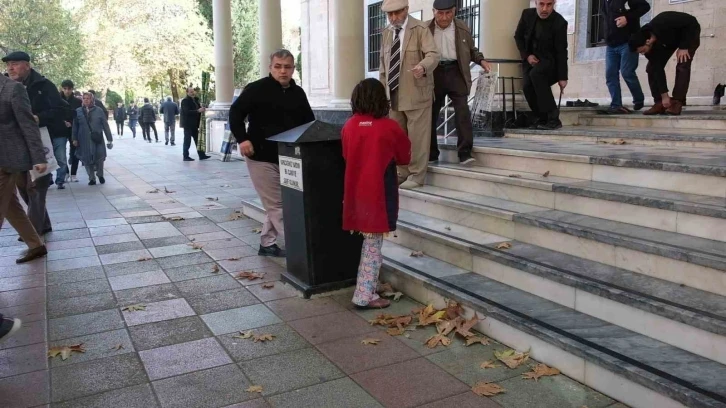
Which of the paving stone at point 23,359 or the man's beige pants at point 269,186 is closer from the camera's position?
the paving stone at point 23,359

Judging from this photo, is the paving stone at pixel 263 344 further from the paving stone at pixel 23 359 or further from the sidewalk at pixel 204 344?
the paving stone at pixel 23 359

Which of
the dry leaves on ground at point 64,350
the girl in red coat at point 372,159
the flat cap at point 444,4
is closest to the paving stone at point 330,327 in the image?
the girl in red coat at point 372,159

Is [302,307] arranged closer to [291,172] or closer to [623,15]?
[291,172]

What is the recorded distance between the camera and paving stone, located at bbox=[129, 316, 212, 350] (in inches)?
163

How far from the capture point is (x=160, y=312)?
186 inches

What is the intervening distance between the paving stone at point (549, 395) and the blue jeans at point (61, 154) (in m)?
9.70

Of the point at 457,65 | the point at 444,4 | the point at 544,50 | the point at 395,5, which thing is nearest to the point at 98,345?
the point at 395,5

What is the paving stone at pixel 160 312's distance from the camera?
4570 mm

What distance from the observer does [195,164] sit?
1584 cm

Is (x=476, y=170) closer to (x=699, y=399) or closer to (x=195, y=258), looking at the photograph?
(x=195, y=258)

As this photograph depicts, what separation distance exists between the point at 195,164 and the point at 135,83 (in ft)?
108

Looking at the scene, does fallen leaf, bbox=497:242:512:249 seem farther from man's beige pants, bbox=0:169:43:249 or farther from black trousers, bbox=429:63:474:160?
man's beige pants, bbox=0:169:43:249

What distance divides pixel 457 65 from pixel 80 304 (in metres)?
4.61

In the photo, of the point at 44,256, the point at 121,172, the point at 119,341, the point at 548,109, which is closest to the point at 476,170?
the point at 548,109
